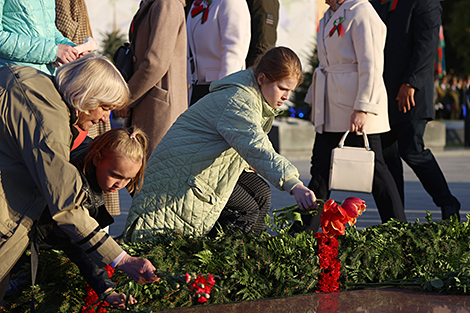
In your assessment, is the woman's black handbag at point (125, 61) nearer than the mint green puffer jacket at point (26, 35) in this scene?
No

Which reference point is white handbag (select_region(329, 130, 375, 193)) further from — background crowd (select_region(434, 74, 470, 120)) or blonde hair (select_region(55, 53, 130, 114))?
background crowd (select_region(434, 74, 470, 120))

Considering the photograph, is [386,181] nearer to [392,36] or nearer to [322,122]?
[322,122]

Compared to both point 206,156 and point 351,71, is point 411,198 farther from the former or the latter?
point 206,156

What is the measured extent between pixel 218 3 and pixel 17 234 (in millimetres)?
2479

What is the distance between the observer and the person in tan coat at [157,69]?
3.65 meters

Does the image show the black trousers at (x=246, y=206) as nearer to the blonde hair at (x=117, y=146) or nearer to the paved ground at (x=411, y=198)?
the blonde hair at (x=117, y=146)

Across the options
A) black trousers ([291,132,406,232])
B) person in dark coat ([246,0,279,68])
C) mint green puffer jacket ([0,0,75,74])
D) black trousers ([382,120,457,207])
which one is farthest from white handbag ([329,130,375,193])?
mint green puffer jacket ([0,0,75,74])

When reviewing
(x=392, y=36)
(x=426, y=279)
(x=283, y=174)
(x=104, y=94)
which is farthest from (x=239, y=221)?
(x=392, y=36)

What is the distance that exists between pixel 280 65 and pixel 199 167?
0.65m

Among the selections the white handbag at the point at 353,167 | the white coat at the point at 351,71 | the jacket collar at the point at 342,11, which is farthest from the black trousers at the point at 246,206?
the jacket collar at the point at 342,11

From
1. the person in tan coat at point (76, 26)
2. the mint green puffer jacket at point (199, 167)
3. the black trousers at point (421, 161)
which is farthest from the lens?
the black trousers at point (421, 161)

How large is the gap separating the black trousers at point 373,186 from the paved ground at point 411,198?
0.24m

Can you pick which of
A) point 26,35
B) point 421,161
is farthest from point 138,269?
point 421,161

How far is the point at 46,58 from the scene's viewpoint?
3008mm
